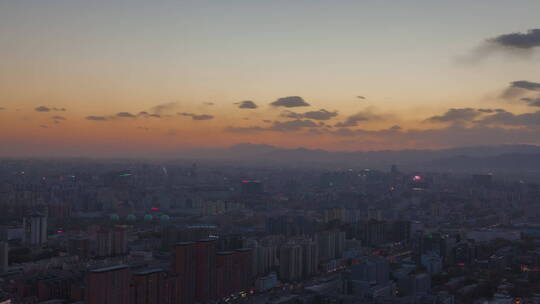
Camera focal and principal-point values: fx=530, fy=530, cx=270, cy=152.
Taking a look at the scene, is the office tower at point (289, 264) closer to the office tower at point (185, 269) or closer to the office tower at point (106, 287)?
the office tower at point (185, 269)

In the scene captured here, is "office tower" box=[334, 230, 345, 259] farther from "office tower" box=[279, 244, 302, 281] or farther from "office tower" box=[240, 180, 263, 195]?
"office tower" box=[240, 180, 263, 195]

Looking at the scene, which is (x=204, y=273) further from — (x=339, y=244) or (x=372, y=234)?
(x=372, y=234)

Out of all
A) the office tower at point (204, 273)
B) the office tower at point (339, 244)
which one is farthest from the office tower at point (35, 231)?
the office tower at point (339, 244)

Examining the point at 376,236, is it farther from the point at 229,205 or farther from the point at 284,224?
the point at 229,205

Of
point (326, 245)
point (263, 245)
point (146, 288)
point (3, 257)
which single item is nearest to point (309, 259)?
point (263, 245)

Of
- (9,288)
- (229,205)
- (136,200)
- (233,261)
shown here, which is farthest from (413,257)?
(136,200)
